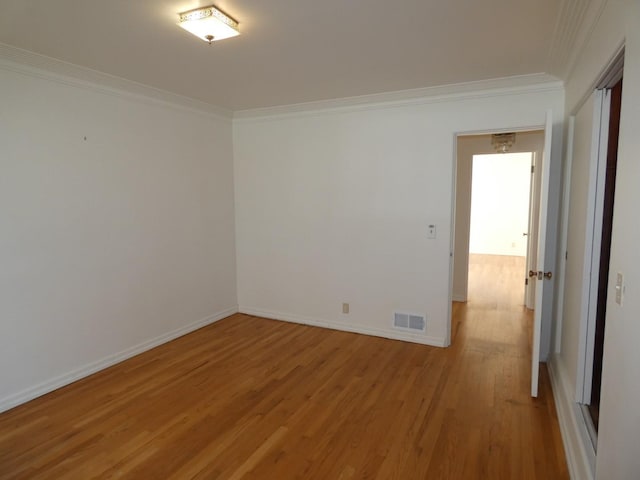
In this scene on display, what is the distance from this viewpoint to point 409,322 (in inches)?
155

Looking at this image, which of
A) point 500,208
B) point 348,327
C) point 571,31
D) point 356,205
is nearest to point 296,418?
point 348,327

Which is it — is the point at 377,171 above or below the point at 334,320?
above

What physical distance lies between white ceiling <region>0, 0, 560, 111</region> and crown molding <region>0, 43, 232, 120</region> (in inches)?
3.2

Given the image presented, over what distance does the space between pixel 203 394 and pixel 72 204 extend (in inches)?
71.2

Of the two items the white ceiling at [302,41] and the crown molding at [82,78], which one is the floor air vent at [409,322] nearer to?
the white ceiling at [302,41]

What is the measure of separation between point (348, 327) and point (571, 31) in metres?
3.18

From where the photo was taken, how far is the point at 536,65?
115 inches

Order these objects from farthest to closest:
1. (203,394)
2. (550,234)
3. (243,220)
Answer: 1. (243,220)
2. (550,234)
3. (203,394)

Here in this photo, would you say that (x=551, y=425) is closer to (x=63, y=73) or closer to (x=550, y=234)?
(x=550, y=234)

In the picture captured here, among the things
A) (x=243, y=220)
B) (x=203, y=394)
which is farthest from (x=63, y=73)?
(x=203, y=394)

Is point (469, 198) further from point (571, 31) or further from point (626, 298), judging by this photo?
point (626, 298)

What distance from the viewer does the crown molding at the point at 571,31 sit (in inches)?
76.9

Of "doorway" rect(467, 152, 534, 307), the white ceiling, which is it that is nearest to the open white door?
the white ceiling

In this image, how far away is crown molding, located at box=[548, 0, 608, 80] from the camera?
6.40 feet
